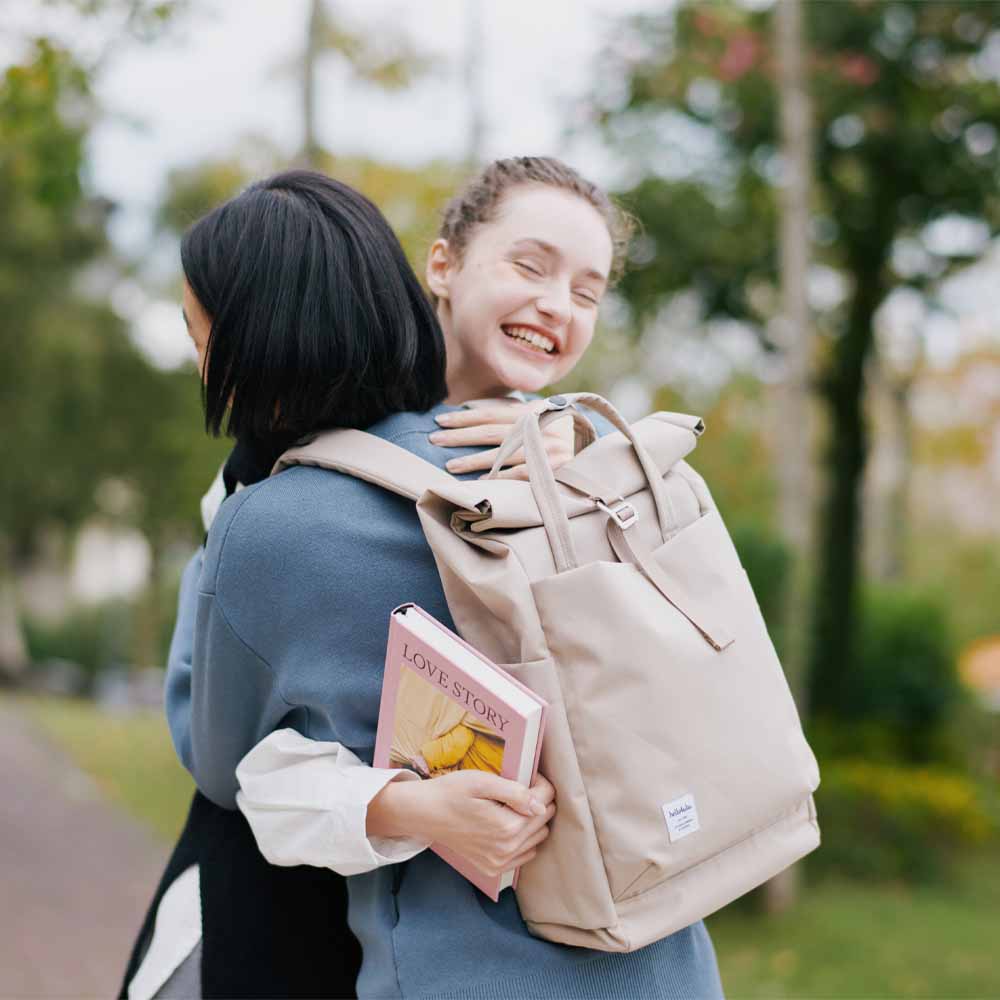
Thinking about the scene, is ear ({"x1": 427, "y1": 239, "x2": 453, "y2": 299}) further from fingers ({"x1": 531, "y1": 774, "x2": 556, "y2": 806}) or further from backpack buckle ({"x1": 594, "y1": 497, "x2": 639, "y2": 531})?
fingers ({"x1": 531, "y1": 774, "x2": 556, "y2": 806})

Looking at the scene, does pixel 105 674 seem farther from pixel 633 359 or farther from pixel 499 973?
pixel 499 973

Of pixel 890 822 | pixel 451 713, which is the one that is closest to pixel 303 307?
pixel 451 713

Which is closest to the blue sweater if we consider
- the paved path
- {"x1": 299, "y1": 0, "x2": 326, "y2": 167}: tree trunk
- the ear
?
the ear

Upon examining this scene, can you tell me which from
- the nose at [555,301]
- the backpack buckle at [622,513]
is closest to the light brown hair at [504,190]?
the nose at [555,301]

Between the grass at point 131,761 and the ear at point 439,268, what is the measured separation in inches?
200

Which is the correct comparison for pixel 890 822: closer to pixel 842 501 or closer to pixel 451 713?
pixel 842 501

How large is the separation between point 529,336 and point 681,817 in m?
0.72

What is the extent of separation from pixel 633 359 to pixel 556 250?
11.3 m

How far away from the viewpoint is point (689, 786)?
53.5 inches

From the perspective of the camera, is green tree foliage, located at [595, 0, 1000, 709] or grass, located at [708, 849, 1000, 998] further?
green tree foliage, located at [595, 0, 1000, 709]

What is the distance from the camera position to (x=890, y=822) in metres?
9.26

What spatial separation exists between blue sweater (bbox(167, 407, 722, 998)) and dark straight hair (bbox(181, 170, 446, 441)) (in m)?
0.10

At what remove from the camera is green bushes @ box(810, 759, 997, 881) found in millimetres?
9023

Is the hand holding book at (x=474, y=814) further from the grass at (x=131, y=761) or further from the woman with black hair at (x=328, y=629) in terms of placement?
the grass at (x=131, y=761)
